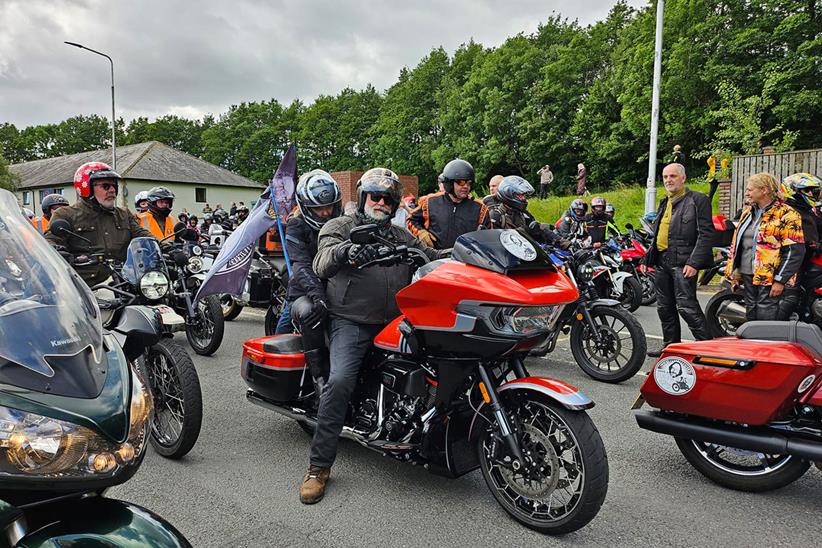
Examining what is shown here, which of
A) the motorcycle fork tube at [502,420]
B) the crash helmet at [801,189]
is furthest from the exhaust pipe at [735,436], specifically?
the crash helmet at [801,189]

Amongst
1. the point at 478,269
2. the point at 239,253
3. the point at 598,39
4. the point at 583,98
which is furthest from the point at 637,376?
the point at 598,39

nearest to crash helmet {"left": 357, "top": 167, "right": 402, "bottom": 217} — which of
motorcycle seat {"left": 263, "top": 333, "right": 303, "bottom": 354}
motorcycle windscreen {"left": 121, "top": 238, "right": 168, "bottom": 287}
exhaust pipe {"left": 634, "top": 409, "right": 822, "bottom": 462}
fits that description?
motorcycle seat {"left": 263, "top": 333, "right": 303, "bottom": 354}

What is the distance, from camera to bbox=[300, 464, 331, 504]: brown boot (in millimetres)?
3205

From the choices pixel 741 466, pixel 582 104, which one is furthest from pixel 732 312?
pixel 582 104

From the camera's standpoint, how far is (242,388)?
17.8 ft

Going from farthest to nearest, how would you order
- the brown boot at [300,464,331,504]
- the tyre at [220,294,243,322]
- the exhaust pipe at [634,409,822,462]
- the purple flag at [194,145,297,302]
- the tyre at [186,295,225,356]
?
the tyre at [220,294,243,322] < the tyre at [186,295,225,356] < the purple flag at [194,145,297,302] < the brown boot at [300,464,331,504] < the exhaust pipe at [634,409,822,462]

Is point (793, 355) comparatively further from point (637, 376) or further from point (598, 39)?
point (598, 39)

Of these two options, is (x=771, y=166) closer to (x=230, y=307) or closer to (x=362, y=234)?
(x=230, y=307)

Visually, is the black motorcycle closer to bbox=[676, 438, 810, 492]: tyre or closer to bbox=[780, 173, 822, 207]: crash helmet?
bbox=[676, 438, 810, 492]: tyre

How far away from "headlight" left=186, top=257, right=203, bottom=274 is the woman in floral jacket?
593cm

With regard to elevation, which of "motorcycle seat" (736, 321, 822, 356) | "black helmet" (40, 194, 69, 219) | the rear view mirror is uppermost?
"black helmet" (40, 194, 69, 219)

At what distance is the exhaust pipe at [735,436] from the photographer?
2875 millimetres

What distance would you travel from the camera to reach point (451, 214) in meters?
5.89

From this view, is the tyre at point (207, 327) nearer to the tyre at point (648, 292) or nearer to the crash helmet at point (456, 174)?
the crash helmet at point (456, 174)
